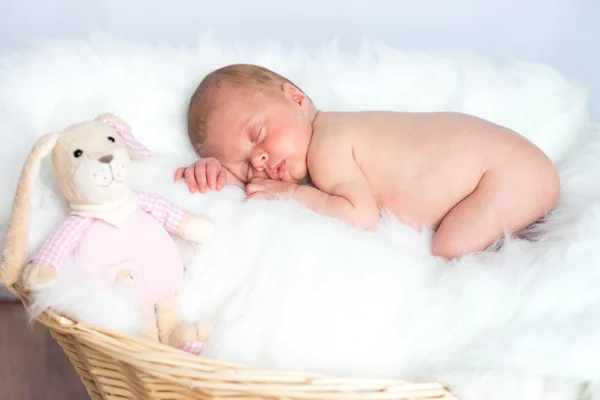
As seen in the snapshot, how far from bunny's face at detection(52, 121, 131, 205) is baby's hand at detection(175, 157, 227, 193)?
245mm

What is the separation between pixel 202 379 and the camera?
94 cm

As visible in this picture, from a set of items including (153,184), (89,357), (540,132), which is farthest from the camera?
(540,132)

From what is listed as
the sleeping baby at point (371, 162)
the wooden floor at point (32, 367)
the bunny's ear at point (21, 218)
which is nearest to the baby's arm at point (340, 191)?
the sleeping baby at point (371, 162)

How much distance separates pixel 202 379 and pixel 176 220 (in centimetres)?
32

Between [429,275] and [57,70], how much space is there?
2.67 feet

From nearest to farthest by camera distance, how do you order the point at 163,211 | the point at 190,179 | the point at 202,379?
1. the point at 202,379
2. the point at 163,211
3. the point at 190,179

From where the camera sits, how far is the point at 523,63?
1743 millimetres

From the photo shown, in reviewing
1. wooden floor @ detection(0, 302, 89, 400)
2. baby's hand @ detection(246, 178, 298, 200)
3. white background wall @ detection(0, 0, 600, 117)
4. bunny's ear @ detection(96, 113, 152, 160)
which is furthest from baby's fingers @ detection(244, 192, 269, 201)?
white background wall @ detection(0, 0, 600, 117)

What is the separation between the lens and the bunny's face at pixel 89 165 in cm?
105

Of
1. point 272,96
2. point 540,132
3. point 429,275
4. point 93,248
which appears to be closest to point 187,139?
point 272,96

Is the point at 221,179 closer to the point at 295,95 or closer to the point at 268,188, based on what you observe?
the point at 268,188

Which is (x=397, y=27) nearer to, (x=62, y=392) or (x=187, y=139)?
(x=187, y=139)

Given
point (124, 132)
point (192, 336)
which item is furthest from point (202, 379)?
point (124, 132)

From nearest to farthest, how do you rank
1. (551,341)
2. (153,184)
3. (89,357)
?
1. (551,341)
2. (89,357)
3. (153,184)
